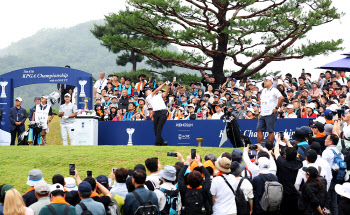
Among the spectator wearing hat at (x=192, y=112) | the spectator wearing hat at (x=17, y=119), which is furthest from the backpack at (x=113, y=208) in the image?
the spectator wearing hat at (x=17, y=119)

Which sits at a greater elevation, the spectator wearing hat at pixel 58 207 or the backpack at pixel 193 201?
the spectator wearing hat at pixel 58 207

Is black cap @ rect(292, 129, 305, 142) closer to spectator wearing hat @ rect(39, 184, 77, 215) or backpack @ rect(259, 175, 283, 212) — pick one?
backpack @ rect(259, 175, 283, 212)

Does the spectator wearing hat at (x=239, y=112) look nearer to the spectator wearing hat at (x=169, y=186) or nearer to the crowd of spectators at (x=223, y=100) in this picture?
the crowd of spectators at (x=223, y=100)

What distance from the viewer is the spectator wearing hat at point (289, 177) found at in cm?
894

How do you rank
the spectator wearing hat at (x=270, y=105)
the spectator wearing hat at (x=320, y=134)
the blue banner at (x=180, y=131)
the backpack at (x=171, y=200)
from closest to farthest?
the backpack at (x=171, y=200)
the spectator wearing hat at (x=320, y=134)
the spectator wearing hat at (x=270, y=105)
the blue banner at (x=180, y=131)

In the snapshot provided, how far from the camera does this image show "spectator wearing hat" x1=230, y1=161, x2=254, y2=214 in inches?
326

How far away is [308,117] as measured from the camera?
16.3 meters

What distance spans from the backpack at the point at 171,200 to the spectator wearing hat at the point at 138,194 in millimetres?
420

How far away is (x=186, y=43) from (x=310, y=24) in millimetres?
6337

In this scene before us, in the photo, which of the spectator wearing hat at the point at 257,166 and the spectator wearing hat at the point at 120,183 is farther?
→ the spectator wearing hat at the point at 257,166

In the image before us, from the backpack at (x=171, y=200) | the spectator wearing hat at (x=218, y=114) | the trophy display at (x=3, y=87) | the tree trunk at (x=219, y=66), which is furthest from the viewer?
the tree trunk at (x=219, y=66)

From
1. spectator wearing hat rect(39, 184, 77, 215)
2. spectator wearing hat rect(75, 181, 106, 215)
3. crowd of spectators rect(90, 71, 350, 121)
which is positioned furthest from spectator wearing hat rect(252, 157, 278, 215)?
crowd of spectators rect(90, 71, 350, 121)

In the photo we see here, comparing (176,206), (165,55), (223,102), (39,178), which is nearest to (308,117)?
(223,102)

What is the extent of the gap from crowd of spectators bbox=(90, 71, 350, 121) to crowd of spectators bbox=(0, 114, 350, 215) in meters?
6.91
